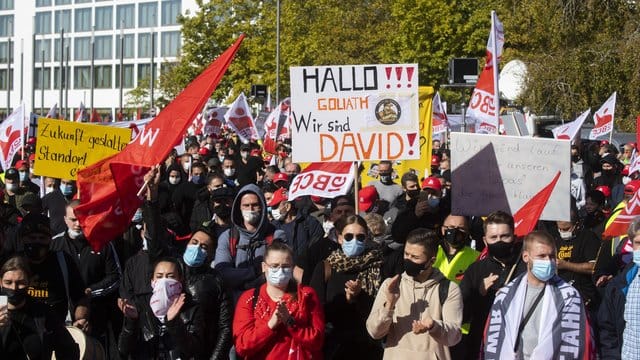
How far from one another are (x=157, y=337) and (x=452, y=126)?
2664 centimetres

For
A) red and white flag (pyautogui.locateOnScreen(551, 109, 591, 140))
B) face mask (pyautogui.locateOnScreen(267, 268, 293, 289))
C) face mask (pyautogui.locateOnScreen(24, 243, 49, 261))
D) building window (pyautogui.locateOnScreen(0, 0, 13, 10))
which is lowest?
face mask (pyautogui.locateOnScreen(267, 268, 293, 289))

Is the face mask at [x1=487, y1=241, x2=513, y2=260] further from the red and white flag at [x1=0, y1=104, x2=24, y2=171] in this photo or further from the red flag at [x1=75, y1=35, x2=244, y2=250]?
the red and white flag at [x1=0, y1=104, x2=24, y2=171]

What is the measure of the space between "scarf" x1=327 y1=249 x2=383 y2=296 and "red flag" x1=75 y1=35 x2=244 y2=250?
→ 196 cm

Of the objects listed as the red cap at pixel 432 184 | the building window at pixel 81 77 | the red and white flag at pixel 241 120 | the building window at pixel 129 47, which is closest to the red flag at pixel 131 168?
the red cap at pixel 432 184

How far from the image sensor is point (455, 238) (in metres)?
8.20

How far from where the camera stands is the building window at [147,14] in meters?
90.8

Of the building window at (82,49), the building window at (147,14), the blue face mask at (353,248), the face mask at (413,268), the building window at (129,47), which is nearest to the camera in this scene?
the face mask at (413,268)

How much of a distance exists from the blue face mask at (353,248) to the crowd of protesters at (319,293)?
0.04 feet

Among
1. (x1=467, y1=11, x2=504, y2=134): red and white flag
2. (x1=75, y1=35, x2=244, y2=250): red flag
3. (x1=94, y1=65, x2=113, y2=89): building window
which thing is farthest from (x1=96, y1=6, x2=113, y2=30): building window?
(x1=75, y1=35, x2=244, y2=250): red flag

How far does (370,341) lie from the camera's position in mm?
7363

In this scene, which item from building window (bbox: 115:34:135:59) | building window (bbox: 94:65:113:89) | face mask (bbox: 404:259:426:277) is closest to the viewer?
face mask (bbox: 404:259:426:277)

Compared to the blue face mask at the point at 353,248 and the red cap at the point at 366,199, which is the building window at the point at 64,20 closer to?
the red cap at the point at 366,199

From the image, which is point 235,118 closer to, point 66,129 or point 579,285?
point 66,129

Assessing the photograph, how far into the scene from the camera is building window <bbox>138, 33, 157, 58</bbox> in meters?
90.9
